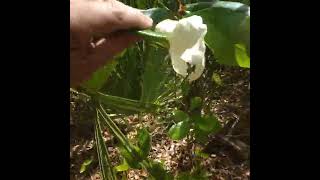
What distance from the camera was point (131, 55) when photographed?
1.42 m

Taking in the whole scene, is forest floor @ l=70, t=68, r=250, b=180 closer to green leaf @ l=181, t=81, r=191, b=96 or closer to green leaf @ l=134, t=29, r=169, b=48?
green leaf @ l=181, t=81, r=191, b=96

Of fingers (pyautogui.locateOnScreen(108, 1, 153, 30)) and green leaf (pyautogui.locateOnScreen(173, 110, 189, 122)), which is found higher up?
fingers (pyautogui.locateOnScreen(108, 1, 153, 30))

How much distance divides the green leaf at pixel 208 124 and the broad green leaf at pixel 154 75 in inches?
9.0

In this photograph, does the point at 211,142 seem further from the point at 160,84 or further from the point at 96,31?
the point at 96,31

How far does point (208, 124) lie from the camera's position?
3.57 ft

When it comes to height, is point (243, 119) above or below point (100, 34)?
below

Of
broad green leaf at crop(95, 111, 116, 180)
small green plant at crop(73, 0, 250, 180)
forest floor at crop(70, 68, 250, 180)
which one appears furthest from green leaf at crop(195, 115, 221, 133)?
forest floor at crop(70, 68, 250, 180)

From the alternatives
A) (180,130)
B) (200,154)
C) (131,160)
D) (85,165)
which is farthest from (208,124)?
(85,165)

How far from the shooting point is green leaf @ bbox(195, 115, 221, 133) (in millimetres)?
1084

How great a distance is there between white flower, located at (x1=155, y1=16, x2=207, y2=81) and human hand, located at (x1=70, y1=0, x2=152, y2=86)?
0.04 meters
